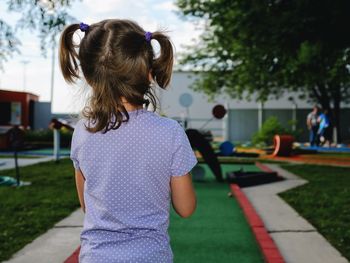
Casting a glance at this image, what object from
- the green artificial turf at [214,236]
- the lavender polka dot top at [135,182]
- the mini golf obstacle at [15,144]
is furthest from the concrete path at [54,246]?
the mini golf obstacle at [15,144]

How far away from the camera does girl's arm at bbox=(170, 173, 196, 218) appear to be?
68.8 inches

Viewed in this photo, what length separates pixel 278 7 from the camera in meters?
14.0

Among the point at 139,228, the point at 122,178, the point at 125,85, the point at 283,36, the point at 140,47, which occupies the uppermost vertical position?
the point at 283,36

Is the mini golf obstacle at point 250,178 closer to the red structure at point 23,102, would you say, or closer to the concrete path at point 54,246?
the concrete path at point 54,246

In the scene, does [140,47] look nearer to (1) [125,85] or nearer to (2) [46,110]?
(1) [125,85]

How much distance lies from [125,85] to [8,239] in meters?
3.98

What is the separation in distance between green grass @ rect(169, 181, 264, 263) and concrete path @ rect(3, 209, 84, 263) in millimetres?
1003

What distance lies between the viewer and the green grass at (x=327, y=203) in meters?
5.36

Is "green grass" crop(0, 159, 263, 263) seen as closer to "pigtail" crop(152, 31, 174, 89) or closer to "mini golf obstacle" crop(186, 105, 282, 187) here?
"mini golf obstacle" crop(186, 105, 282, 187)

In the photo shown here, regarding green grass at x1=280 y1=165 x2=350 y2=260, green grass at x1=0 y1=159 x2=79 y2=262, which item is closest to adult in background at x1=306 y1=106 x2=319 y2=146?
green grass at x1=280 y1=165 x2=350 y2=260

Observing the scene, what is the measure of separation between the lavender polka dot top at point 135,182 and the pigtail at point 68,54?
0.32 m

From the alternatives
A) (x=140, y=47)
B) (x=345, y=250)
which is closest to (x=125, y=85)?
(x=140, y=47)

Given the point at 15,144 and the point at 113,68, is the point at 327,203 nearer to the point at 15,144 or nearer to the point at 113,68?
the point at 15,144

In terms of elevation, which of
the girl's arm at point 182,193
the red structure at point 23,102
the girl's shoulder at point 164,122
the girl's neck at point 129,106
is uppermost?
the red structure at point 23,102
